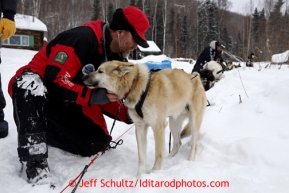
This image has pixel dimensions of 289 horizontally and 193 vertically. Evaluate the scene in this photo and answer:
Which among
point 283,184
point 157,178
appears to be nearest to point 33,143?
point 157,178

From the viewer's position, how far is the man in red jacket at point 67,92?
1.96 metres

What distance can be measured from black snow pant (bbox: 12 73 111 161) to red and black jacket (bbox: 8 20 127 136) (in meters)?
0.16

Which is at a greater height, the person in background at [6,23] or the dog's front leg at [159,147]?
the person in background at [6,23]

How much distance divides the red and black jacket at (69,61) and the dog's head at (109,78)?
111mm

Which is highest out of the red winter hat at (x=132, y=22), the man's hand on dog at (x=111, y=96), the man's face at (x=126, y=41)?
the red winter hat at (x=132, y=22)

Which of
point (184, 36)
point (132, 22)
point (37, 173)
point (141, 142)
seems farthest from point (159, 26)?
point (37, 173)

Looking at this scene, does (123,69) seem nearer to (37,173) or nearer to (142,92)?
(142,92)

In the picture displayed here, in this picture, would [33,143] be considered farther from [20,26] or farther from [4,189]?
[20,26]

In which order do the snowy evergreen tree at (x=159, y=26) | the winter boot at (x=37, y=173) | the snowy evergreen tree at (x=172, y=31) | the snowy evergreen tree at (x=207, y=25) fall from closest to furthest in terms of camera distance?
the winter boot at (x=37, y=173)
the snowy evergreen tree at (x=159, y=26)
the snowy evergreen tree at (x=207, y=25)
the snowy evergreen tree at (x=172, y=31)

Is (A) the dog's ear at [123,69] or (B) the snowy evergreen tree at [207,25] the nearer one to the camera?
(A) the dog's ear at [123,69]

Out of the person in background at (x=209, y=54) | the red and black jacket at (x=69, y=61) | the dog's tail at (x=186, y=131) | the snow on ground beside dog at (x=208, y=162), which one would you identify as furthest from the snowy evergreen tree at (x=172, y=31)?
the red and black jacket at (x=69, y=61)

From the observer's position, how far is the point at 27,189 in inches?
72.4

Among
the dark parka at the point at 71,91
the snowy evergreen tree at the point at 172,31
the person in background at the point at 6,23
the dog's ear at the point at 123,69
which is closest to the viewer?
the dark parka at the point at 71,91

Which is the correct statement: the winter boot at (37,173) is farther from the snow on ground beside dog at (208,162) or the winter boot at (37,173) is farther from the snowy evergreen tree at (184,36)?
the snowy evergreen tree at (184,36)
